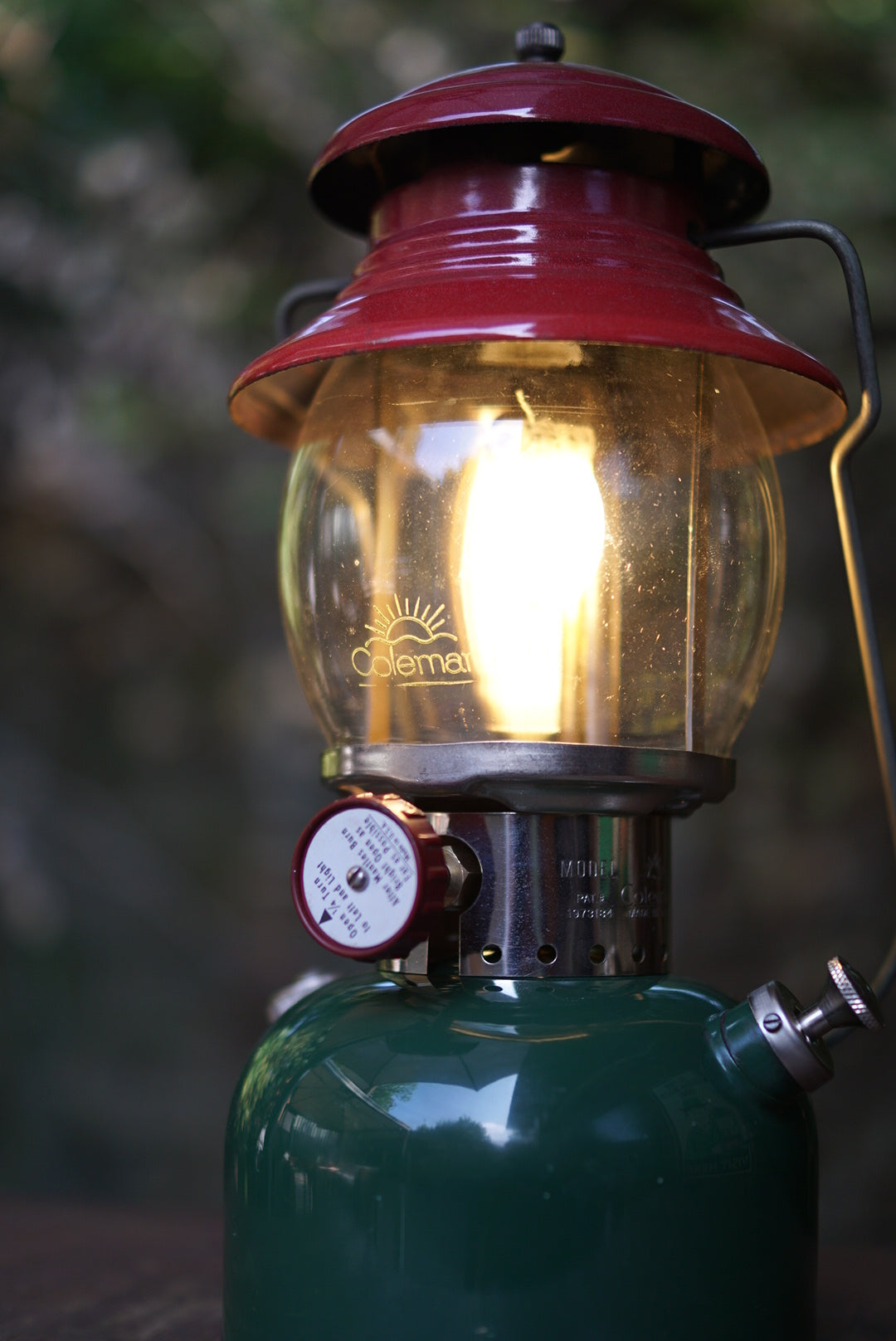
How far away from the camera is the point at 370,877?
0.63m

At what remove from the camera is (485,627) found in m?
0.68

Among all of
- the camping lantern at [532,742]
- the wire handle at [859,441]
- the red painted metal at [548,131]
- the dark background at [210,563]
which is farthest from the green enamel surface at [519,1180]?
the dark background at [210,563]

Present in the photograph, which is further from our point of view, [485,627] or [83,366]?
[83,366]

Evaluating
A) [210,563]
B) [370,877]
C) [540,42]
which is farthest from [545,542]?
[210,563]

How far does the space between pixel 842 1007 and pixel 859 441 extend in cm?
30

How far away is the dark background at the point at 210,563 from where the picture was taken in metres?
1.56

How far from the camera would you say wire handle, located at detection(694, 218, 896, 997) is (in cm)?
68

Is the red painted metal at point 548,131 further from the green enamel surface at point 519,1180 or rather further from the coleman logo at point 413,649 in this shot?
the green enamel surface at point 519,1180

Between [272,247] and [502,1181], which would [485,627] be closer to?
[502,1181]

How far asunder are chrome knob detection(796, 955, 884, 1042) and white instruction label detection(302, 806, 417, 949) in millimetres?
204

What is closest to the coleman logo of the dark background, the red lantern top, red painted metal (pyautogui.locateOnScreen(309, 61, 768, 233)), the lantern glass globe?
the lantern glass globe

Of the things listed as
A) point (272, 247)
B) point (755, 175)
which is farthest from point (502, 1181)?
point (272, 247)

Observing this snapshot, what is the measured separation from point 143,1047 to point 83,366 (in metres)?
1.33

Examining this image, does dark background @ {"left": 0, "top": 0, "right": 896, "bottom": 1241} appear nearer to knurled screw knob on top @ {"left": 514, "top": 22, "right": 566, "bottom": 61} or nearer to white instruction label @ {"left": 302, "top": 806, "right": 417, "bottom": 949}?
knurled screw knob on top @ {"left": 514, "top": 22, "right": 566, "bottom": 61}
